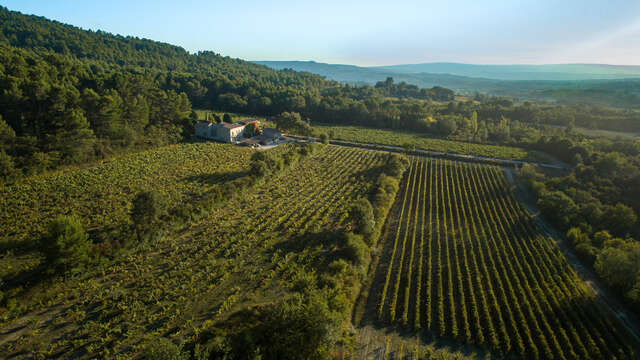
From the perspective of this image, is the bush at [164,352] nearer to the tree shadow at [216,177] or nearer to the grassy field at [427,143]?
the tree shadow at [216,177]

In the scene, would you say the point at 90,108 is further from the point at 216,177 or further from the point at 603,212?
the point at 603,212

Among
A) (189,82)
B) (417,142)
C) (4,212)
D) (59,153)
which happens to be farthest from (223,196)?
(189,82)

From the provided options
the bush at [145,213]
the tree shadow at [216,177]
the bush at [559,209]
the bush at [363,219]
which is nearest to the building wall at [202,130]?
the tree shadow at [216,177]

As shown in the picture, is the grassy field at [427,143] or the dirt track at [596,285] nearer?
the dirt track at [596,285]

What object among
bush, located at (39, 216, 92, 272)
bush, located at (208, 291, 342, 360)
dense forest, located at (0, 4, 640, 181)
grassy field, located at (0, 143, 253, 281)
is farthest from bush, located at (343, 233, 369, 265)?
dense forest, located at (0, 4, 640, 181)

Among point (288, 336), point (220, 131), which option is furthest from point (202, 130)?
point (288, 336)

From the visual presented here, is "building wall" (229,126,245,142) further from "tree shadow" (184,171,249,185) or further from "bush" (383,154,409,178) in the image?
"bush" (383,154,409,178)

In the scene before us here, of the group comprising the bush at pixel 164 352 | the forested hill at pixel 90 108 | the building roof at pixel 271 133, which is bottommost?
the bush at pixel 164 352

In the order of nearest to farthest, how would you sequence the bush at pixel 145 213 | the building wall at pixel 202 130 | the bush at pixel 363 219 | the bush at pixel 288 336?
the bush at pixel 288 336 → the bush at pixel 145 213 → the bush at pixel 363 219 → the building wall at pixel 202 130
